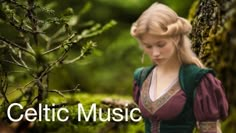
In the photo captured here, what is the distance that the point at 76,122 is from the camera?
2.77m

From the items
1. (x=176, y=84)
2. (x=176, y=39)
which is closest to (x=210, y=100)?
(x=176, y=84)

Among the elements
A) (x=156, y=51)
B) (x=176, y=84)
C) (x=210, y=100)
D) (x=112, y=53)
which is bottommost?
(x=210, y=100)

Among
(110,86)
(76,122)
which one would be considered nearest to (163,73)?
(76,122)

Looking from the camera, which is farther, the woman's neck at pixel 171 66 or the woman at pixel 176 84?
the woman's neck at pixel 171 66

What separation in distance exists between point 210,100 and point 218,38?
311mm

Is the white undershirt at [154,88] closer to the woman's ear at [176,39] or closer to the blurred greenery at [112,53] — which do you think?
the woman's ear at [176,39]

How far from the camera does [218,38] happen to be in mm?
2363

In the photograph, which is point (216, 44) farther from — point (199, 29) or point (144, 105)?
point (144, 105)

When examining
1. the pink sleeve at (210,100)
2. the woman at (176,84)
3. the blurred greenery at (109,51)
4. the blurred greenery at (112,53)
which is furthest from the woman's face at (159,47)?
the blurred greenery at (112,53)

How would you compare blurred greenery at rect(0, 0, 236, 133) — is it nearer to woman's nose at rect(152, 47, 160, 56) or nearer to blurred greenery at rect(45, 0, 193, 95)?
blurred greenery at rect(45, 0, 193, 95)

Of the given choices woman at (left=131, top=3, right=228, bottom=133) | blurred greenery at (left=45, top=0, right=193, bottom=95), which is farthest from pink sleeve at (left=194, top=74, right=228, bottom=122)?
blurred greenery at (left=45, top=0, right=193, bottom=95)

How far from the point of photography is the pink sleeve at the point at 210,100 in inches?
85.2

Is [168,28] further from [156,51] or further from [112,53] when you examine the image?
[112,53]

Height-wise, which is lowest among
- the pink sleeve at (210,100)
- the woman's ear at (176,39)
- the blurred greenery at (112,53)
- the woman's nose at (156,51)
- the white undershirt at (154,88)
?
the pink sleeve at (210,100)
